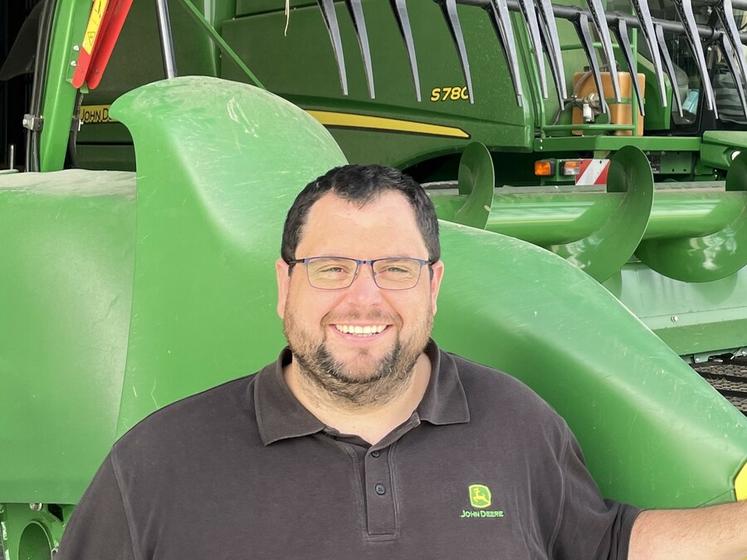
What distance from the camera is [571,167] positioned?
5.06 m

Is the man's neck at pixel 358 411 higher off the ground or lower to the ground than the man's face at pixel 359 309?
lower

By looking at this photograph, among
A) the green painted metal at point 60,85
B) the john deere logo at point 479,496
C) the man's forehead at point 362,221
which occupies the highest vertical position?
the green painted metal at point 60,85

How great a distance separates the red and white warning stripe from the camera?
5.07m

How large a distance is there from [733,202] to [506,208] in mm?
966

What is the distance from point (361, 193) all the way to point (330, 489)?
17.0 inches

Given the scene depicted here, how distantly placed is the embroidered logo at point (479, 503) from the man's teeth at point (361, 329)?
0.83 ft

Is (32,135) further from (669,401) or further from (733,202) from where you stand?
(733,202)

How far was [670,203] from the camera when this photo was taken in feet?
12.6

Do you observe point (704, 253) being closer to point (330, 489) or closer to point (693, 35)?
point (693, 35)

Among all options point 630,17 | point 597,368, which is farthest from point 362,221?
point 630,17

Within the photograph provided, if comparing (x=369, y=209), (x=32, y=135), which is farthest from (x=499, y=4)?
(x=369, y=209)

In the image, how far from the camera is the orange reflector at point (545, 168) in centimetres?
509

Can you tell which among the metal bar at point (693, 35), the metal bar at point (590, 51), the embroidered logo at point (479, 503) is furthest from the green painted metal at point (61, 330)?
the metal bar at point (693, 35)

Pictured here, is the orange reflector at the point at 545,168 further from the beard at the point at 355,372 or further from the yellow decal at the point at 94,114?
the beard at the point at 355,372
